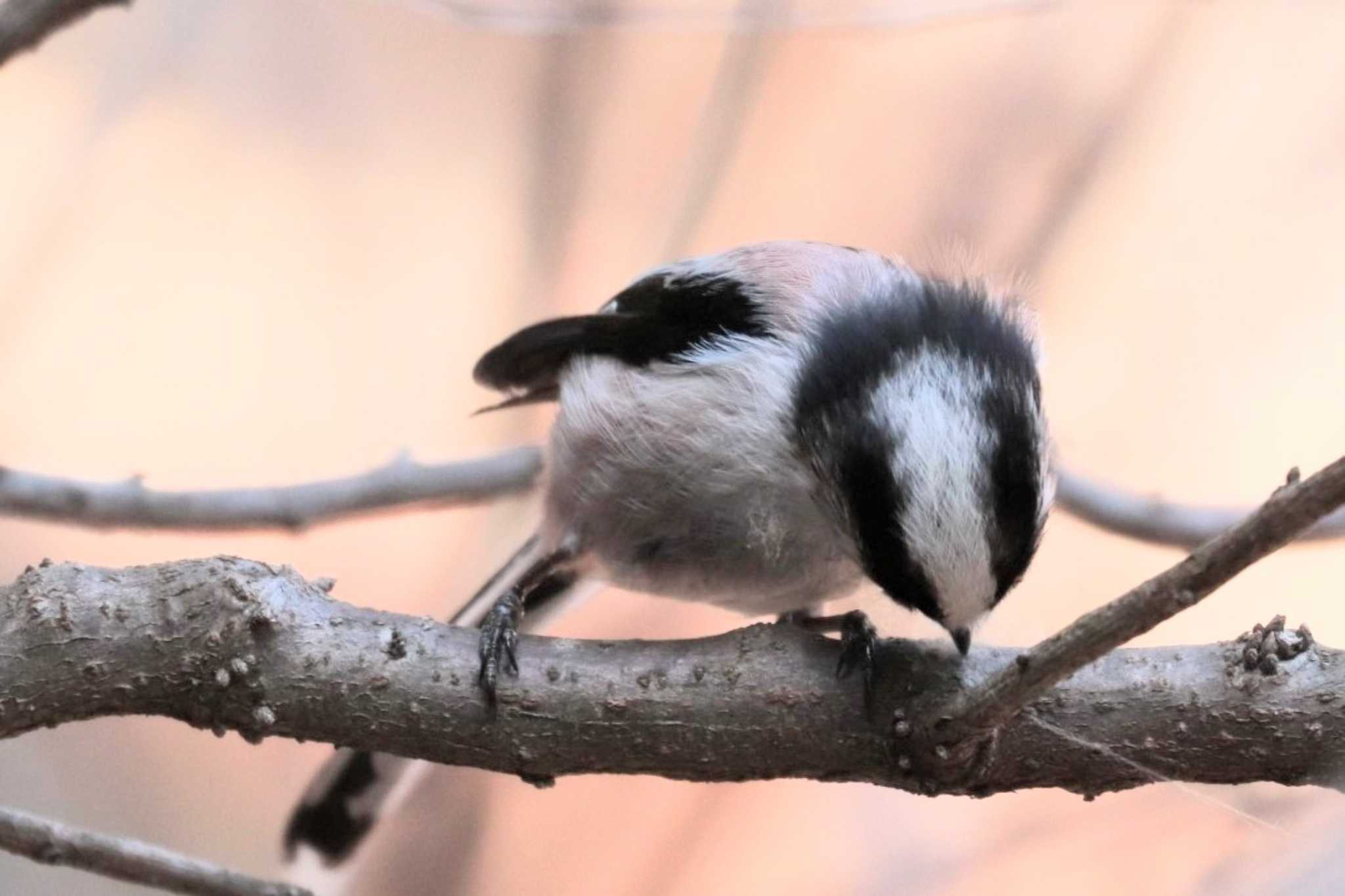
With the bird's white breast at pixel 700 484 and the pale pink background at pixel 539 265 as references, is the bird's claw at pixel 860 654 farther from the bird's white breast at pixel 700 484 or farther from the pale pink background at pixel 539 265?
the pale pink background at pixel 539 265

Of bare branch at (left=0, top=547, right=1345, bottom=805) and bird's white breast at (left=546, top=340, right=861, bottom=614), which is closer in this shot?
bare branch at (left=0, top=547, right=1345, bottom=805)

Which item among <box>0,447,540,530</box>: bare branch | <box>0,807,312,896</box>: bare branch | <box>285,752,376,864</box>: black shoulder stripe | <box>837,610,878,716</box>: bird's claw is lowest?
<box>285,752,376,864</box>: black shoulder stripe

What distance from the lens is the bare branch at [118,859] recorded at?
1003 millimetres

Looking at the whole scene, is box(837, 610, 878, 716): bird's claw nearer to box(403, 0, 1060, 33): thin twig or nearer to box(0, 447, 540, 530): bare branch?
box(0, 447, 540, 530): bare branch

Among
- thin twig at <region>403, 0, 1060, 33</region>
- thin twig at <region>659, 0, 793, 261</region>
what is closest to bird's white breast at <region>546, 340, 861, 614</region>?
thin twig at <region>659, 0, 793, 261</region>

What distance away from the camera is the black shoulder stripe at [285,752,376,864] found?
1.34m

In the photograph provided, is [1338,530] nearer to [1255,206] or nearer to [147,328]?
[1255,206]

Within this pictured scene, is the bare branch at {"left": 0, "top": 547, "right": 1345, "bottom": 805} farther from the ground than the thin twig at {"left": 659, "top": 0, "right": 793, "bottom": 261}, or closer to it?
closer to it

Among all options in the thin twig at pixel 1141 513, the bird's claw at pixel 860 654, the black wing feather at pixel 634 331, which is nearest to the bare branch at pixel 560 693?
the bird's claw at pixel 860 654

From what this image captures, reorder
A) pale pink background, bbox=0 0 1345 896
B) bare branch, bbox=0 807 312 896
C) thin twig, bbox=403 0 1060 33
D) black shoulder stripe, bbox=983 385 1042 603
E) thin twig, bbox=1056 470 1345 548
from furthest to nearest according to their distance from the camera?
thin twig, bbox=403 0 1060 33, pale pink background, bbox=0 0 1345 896, thin twig, bbox=1056 470 1345 548, bare branch, bbox=0 807 312 896, black shoulder stripe, bbox=983 385 1042 603

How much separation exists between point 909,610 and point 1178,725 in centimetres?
21

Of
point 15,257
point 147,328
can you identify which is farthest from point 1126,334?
point 15,257

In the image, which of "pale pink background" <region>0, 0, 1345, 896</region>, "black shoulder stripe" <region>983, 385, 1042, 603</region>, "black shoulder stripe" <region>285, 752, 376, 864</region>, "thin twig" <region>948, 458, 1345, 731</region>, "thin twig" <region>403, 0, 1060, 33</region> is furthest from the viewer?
"thin twig" <region>403, 0, 1060, 33</region>

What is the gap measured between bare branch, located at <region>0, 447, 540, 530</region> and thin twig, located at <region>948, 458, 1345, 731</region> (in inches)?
40.5
